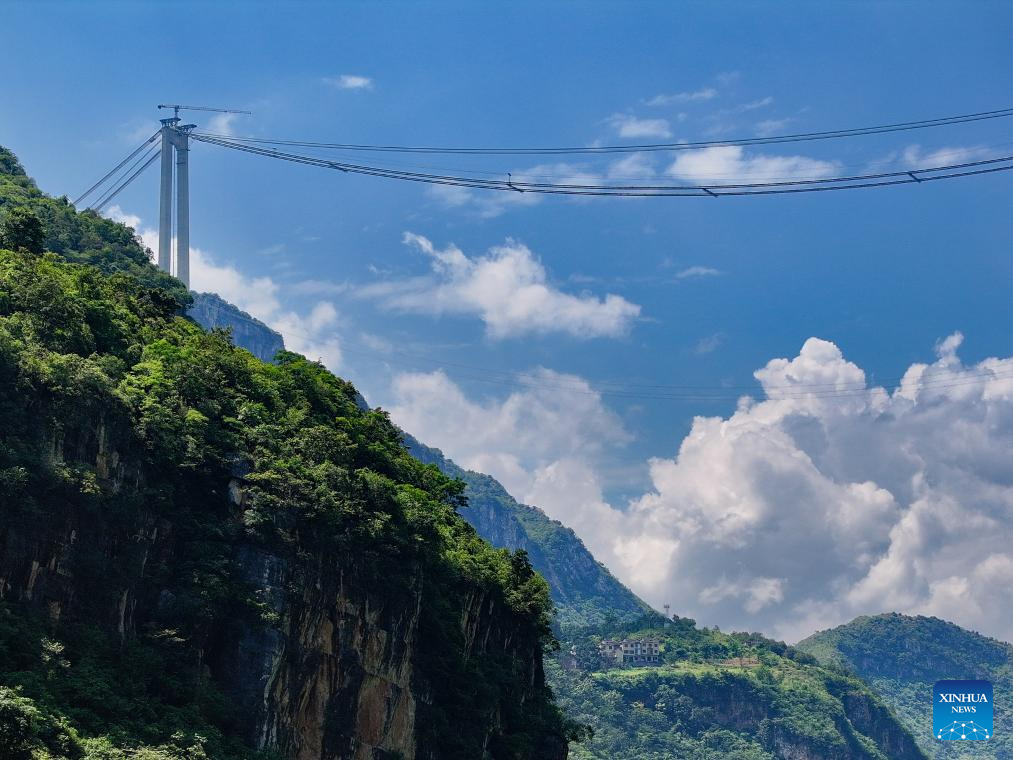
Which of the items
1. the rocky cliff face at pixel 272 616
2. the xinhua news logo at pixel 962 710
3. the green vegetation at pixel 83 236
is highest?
the green vegetation at pixel 83 236

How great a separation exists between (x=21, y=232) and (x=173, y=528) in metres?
16.1

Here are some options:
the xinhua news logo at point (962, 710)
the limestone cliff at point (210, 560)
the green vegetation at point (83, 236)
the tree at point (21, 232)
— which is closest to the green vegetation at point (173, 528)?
the limestone cliff at point (210, 560)

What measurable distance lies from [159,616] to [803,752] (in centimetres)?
17412

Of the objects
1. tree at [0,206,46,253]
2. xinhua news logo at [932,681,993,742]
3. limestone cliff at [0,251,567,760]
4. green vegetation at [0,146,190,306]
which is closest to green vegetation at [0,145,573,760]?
limestone cliff at [0,251,567,760]

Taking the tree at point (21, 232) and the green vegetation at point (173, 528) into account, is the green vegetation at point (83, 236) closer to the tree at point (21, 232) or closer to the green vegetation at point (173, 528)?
the tree at point (21, 232)

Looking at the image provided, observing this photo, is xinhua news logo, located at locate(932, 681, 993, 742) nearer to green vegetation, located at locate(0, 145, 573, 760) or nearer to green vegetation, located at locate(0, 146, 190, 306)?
green vegetation, located at locate(0, 145, 573, 760)

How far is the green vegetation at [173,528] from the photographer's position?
35.6 meters

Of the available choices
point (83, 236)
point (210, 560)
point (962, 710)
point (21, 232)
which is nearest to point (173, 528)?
point (210, 560)

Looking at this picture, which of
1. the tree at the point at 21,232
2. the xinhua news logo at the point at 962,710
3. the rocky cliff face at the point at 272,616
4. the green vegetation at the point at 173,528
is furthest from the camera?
the tree at the point at 21,232

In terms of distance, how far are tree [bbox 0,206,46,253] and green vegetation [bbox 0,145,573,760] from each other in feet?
1.83

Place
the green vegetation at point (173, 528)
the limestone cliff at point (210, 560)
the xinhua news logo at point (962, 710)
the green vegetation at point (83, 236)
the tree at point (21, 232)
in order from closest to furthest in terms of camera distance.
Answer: the green vegetation at point (173, 528), the limestone cliff at point (210, 560), the xinhua news logo at point (962, 710), the tree at point (21, 232), the green vegetation at point (83, 236)

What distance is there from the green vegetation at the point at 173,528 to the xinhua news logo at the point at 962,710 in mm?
18548

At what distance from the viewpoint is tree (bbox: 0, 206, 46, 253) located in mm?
50844

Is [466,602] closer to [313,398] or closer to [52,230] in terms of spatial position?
[313,398]
